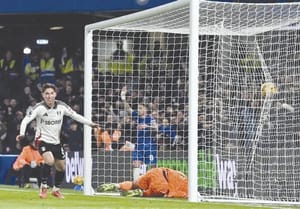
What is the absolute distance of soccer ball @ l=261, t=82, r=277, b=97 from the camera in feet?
66.0

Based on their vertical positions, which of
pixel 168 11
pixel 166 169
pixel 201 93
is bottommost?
pixel 166 169

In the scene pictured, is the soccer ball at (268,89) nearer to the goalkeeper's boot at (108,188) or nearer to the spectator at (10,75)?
the goalkeeper's boot at (108,188)

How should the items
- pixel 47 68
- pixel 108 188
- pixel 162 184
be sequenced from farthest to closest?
pixel 47 68 < pixel 108 188 < pixel 162 184

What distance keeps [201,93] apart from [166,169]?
2.10 metres

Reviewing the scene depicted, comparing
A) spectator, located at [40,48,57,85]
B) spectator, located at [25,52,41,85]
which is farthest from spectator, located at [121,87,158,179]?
spectator, located at [25,52,41,85]

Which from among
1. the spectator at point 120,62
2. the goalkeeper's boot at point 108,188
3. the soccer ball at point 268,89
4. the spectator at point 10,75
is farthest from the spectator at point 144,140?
the spectator at point 10,75

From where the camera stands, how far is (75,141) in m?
29.5

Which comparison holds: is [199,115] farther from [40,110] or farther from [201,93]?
[40,110]

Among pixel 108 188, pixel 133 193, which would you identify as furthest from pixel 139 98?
pixel 133 193

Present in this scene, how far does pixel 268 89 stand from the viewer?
793 inches

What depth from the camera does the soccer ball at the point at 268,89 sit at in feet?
66.0

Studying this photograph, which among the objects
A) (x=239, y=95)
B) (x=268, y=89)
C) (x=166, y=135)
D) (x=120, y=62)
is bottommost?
(x=166, y=135)

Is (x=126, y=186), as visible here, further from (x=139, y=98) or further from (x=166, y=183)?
(x=139, y=98)

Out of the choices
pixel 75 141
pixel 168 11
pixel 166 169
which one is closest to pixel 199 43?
pixel 168 11
